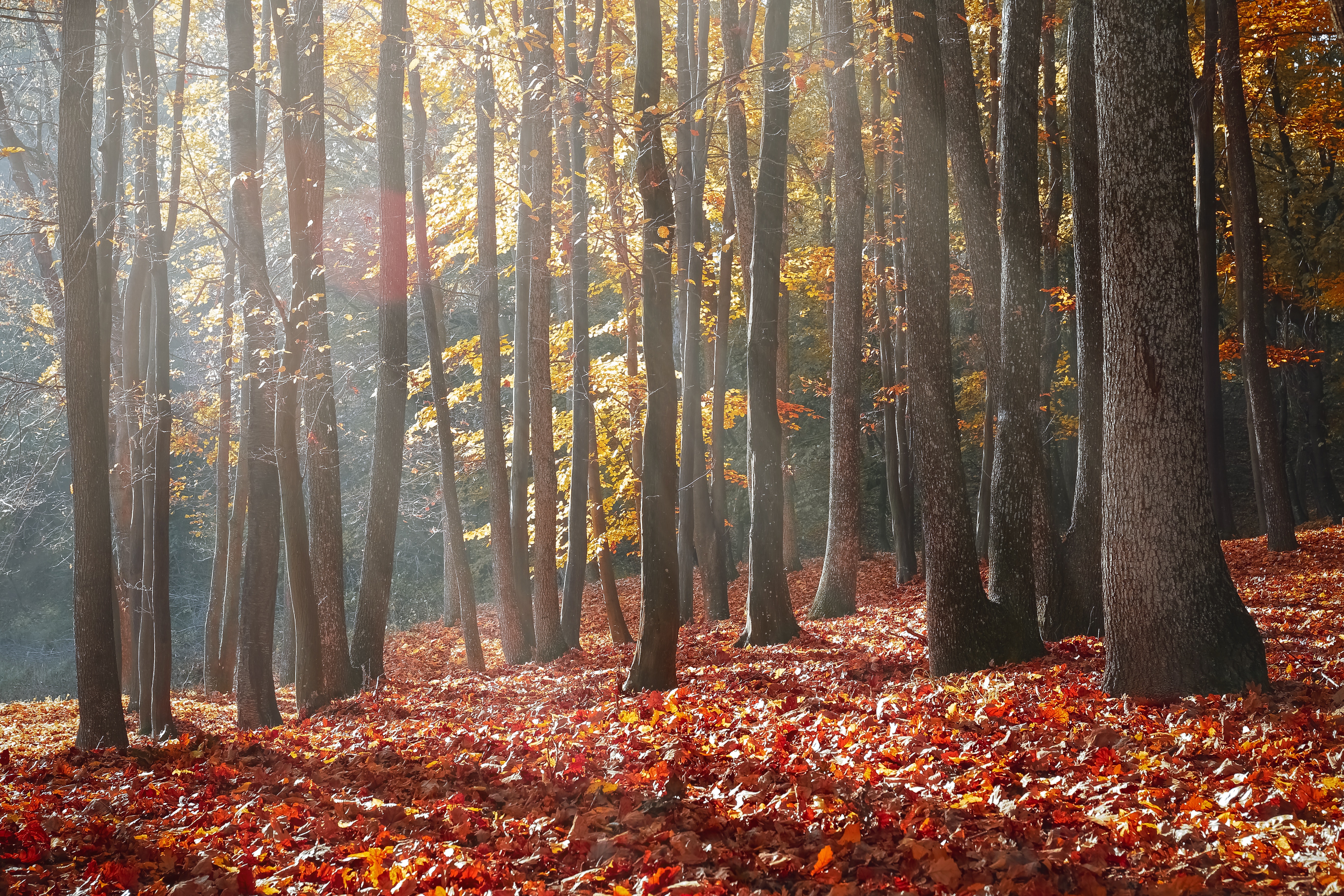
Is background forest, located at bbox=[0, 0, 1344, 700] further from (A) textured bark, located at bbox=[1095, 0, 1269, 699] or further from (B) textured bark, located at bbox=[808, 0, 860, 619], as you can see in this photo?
(B) textured bark, located at bbox=[808, 0, 860, 619]

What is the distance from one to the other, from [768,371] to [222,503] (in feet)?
33.7

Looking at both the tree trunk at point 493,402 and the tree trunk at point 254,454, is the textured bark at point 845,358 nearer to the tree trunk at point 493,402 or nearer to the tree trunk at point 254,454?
the tree trunk at point 493,402

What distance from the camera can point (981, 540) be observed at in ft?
57.1

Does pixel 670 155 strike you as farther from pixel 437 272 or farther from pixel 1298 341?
pixel 1298 341

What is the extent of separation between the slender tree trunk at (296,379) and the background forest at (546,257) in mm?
183

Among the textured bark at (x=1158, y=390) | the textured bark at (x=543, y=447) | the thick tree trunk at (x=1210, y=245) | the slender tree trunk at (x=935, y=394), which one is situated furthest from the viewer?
the thick tree trunk at (x=1210, y=245)

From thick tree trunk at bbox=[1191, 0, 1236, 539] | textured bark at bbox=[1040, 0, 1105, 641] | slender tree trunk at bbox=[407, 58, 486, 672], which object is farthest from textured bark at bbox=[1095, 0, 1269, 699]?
slender tree trunk at bbox=[407, 58, 486, 672]

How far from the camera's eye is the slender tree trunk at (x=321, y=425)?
377 inches

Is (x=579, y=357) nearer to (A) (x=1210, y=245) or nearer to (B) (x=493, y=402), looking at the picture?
(B) (x=493, y=402)

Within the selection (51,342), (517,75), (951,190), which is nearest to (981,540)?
(951,190)

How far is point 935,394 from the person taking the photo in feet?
24.3

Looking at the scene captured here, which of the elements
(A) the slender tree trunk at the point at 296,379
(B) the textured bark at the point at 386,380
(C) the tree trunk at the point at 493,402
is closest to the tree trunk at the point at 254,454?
(A) the slender tree trunk at the point at 296,379

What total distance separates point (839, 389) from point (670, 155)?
15.1ft

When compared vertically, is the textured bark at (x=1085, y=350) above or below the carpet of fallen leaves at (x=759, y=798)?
above
